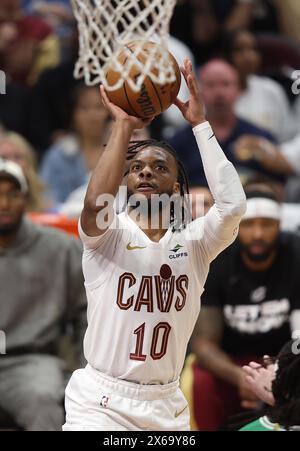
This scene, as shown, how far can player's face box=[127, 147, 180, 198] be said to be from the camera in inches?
168

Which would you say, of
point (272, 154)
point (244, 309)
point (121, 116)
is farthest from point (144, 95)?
point (272, 154)

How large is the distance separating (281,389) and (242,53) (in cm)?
529

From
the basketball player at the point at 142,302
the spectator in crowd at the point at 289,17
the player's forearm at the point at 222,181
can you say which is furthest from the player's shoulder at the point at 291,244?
the spectator in crowd at the point at 289,17

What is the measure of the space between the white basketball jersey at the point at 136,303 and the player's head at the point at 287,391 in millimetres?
548

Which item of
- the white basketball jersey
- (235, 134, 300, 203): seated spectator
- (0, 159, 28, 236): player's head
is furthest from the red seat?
the white basketball jersey

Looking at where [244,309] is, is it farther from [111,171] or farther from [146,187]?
[111,171]

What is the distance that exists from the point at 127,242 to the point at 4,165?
2310 mm

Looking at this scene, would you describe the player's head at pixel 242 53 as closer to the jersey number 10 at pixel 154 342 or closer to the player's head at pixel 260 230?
the player's head at pixel 260 230

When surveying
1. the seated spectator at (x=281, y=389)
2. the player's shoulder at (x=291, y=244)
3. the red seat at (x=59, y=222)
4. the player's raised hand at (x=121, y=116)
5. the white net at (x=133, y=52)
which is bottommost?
the seated spectator at (x=281, y=389)

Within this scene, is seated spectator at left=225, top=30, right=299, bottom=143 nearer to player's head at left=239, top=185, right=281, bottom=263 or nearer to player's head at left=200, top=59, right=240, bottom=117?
player's head at left=200, top=59, right=240, bottom=117

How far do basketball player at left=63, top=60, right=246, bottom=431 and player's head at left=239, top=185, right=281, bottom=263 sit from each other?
2020 millimetres

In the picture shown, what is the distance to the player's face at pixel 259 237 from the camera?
249 inches

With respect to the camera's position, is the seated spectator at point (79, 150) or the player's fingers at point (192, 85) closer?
the player's fingers at point (192, 85)

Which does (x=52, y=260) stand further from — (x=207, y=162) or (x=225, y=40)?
(x=225, y=40)
